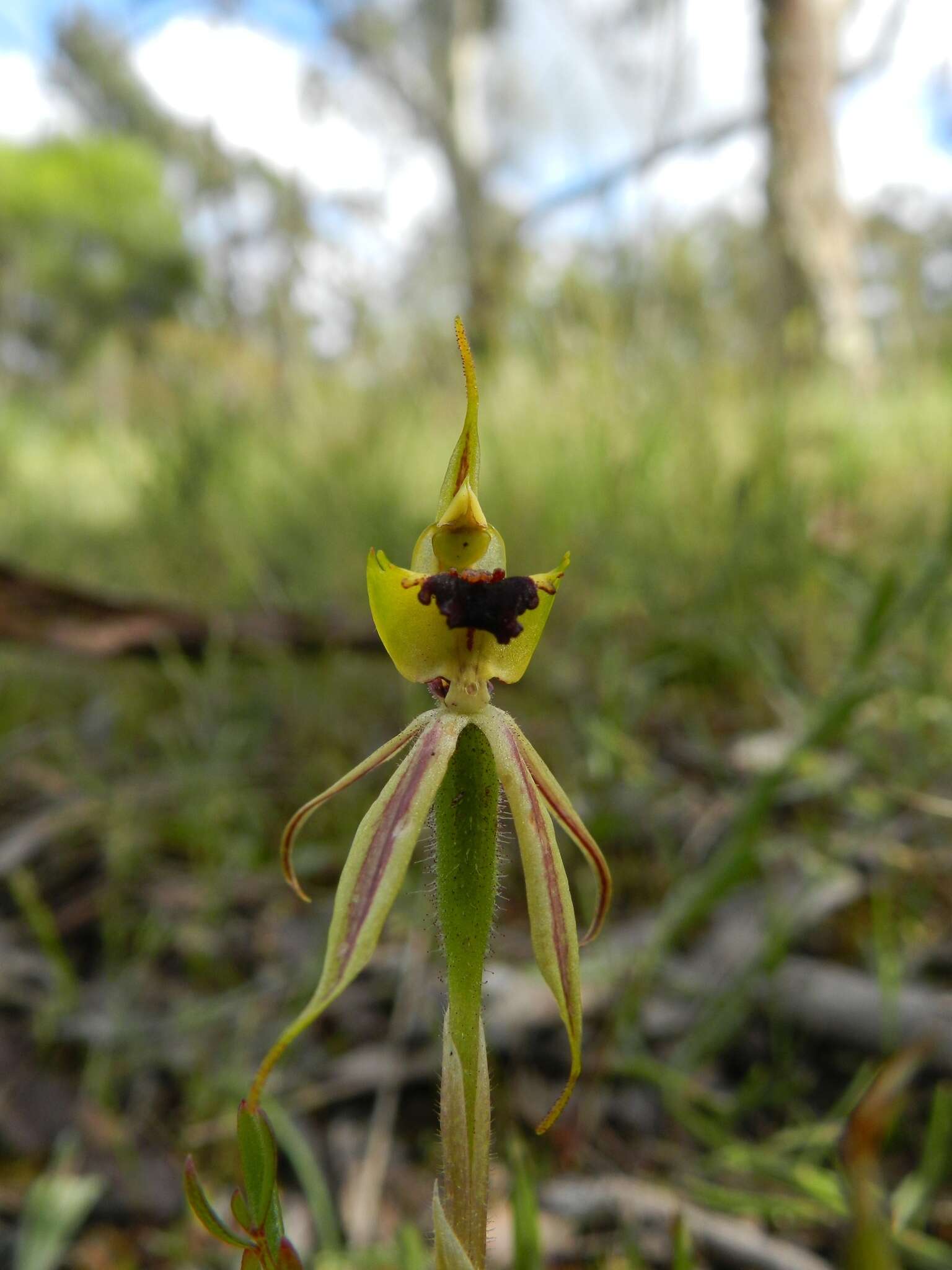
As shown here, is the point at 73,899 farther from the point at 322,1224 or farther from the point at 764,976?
the point at 764,976

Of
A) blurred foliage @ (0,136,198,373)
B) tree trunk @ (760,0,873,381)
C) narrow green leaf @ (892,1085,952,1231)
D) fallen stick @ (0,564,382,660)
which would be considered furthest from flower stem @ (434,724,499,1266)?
blurred foliage @ (0,136,198,373)

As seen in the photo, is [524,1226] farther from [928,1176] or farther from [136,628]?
[136,628]

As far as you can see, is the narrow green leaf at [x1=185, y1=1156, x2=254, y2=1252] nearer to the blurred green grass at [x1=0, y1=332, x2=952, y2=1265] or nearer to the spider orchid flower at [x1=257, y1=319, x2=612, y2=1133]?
the spider orchid flower at [x1=257, y1=319, x2=612, y2=1133]

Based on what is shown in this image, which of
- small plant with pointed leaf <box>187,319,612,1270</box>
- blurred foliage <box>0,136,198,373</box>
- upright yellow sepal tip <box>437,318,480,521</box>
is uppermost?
blurred foliage <box>0,136,198,373</box>

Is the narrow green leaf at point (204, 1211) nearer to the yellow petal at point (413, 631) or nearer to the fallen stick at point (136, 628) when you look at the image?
the yellow petal at point (413, 631)

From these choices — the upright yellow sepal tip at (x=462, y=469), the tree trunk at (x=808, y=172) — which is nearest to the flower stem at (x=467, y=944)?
the upright yellow sepal tip at (x=462, y=469)
